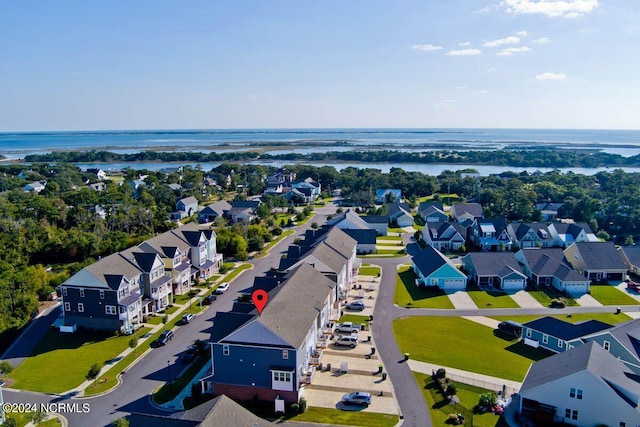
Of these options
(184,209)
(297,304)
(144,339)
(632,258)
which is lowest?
(144,339)

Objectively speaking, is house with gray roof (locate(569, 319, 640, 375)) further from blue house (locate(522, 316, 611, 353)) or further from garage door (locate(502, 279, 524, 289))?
garage door (locate(502, 279, 524, 289))

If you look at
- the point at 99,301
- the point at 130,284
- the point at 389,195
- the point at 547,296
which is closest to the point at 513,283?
the point at 547,296

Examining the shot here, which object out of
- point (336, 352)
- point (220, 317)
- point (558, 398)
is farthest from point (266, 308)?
point (558, 398)

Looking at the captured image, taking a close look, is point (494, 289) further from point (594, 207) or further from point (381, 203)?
point (381, 203)

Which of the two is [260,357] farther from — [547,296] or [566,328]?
[547,296]

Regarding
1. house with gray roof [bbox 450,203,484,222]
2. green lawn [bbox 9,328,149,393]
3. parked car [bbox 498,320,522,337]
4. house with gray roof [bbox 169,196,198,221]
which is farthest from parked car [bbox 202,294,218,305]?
house with gray roof [bbox 450,203,484,222]
